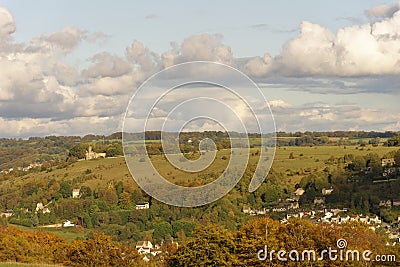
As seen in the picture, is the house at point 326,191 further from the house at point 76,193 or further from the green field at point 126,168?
the house at point 76,193

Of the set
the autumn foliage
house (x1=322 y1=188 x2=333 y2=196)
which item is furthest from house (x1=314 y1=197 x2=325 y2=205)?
the autumn foliage

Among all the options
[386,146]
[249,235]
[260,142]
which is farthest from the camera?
[386,146]

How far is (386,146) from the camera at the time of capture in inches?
7461

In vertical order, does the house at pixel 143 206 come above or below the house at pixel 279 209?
below

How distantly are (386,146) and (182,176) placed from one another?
241 ft

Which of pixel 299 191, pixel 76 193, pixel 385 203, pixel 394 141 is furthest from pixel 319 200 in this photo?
pixel 76 193

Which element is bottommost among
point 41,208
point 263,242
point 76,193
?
point 41,208

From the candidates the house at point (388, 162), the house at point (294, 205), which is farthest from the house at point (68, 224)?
the house at point (388, 162)

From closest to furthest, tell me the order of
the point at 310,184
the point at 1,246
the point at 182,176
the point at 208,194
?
the point at 1,246 → the point at 208,194 → the point at 182,176 → the point at 310,184

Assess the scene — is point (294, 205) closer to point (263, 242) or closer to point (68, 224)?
point (68, 224)

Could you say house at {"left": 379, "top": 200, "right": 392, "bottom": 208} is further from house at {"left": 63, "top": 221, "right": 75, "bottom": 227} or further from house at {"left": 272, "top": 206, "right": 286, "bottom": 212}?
house at {"left": 63, "top": 221, "right": 75, "bottom": 227}

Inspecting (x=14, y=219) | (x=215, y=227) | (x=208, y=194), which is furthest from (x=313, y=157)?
(x=215, y=227)

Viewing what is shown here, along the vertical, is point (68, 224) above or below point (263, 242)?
below

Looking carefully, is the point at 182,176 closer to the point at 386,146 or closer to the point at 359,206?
the point at 359,206
